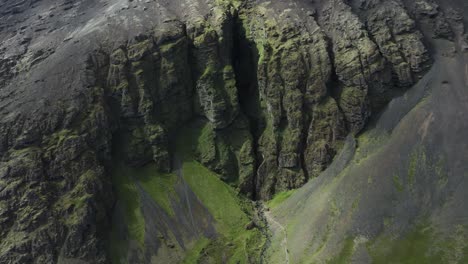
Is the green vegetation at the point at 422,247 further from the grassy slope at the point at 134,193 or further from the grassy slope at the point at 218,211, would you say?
the grassy slope at the point at 134,193

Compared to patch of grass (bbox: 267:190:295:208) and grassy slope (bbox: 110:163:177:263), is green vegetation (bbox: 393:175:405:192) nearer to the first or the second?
patch of grass (bbox: 267:190:295:208)

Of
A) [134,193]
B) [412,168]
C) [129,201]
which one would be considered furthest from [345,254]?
[134,193]

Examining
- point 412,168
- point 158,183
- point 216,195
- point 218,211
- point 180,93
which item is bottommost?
point 218,211

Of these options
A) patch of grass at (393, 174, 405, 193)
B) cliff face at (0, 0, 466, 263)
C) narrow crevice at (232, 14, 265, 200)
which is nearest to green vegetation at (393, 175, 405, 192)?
patch of grass at (393, 174, 405, 193)

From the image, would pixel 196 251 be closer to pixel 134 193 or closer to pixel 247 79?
pixel 134 193

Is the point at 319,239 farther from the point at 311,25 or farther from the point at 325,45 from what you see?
the point at 311,25

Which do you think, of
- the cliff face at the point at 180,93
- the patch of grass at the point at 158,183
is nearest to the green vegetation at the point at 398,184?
the cliff face at the point at 180,93
